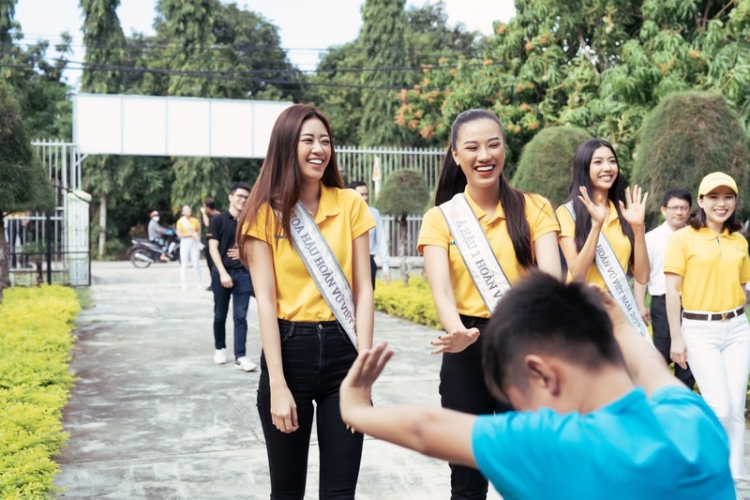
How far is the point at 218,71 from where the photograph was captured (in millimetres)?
31516

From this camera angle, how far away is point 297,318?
10.2 ft

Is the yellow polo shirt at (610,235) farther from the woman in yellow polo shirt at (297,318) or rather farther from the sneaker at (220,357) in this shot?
the sneaker at (220,357)

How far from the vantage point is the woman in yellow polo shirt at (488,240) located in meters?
3.26

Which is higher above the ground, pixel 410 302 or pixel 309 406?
pixel 309 406

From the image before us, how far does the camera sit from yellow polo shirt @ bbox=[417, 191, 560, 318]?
3.35m

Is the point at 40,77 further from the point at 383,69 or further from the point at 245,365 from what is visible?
the point at 245,365

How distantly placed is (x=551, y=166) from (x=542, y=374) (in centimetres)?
1026

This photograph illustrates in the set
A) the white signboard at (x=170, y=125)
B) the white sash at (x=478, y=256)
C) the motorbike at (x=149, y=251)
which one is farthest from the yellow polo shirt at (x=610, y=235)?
the motorbike at (x=149, y=251)

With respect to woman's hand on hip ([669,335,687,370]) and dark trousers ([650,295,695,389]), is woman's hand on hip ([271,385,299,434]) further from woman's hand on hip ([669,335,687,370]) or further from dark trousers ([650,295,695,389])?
dark trousers ([650,295,695,389])

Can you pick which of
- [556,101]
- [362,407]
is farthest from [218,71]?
[362,407]

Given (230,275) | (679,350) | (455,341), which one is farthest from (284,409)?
(230,275)

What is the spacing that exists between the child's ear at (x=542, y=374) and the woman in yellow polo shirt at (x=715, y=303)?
3.25m

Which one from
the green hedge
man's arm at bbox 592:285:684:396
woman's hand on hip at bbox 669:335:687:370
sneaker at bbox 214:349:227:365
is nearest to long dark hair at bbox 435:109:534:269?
man's arm at bbox 592:285:684:396

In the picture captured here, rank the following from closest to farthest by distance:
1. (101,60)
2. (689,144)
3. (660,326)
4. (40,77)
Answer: (660,326), (689,144), (101,60), (40,77)
